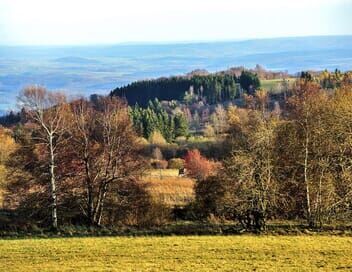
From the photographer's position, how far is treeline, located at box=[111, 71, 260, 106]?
5999 inches

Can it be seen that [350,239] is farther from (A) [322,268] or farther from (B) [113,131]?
(B) [113,131]

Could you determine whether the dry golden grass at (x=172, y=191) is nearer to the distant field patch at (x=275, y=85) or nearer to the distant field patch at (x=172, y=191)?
the distant field patch at (x=172, y=191)

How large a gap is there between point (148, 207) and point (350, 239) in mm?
13331

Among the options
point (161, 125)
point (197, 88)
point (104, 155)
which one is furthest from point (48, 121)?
point (197, 88)

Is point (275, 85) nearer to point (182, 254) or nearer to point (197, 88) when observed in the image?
point (197, 88)

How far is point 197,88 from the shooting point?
16125 centimetres

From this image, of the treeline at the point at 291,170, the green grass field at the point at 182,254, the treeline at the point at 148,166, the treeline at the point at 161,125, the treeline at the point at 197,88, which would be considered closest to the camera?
the green grass field at the point at 182,254

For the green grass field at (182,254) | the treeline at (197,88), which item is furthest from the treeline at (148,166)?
the treeline at (197,88)

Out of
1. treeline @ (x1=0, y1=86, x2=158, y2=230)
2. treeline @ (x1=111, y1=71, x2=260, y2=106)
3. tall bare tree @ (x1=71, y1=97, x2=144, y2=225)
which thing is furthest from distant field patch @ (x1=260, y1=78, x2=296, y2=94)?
treeline @ (x1=0, y1=86, x2=158, y2=230)

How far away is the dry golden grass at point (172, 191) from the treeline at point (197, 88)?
10331 centimetres

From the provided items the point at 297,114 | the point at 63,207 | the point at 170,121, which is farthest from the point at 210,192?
the point at 170,121

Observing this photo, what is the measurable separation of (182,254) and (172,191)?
890 inches

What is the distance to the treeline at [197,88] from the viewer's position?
500 feet

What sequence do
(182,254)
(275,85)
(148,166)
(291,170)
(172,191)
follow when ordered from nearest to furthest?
(182,254)
(291,170)
(148,166)
(172,191)
(275,85)
